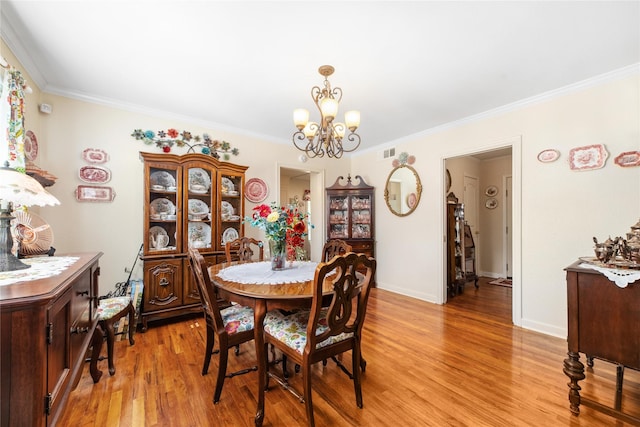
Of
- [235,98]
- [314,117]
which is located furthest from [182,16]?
[314,117]

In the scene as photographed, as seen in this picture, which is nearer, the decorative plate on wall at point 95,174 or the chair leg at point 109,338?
the chair leg at point 109,338

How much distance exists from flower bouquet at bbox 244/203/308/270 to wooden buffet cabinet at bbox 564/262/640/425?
1862mm

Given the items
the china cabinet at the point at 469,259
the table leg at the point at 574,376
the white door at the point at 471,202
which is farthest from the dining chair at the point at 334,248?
the white door at the point at 471,202

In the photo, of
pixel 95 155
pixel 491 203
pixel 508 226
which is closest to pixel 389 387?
pixel 95 155

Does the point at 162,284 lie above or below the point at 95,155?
below

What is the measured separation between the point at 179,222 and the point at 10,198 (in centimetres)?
182

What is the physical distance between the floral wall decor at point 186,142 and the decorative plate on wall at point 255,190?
472mm

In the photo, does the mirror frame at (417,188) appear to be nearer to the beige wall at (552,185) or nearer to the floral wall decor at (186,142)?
the beige wall at (552,185)

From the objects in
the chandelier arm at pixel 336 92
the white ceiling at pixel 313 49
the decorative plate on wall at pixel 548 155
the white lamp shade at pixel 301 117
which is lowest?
the decorative plate on wall at pixel 548 155

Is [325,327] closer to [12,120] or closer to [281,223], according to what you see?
[281,223]

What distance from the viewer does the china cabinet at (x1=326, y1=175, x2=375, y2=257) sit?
4566mm

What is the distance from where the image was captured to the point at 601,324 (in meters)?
1.52

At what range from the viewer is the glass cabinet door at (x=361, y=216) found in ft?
15.1

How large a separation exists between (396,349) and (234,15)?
2899 mm
